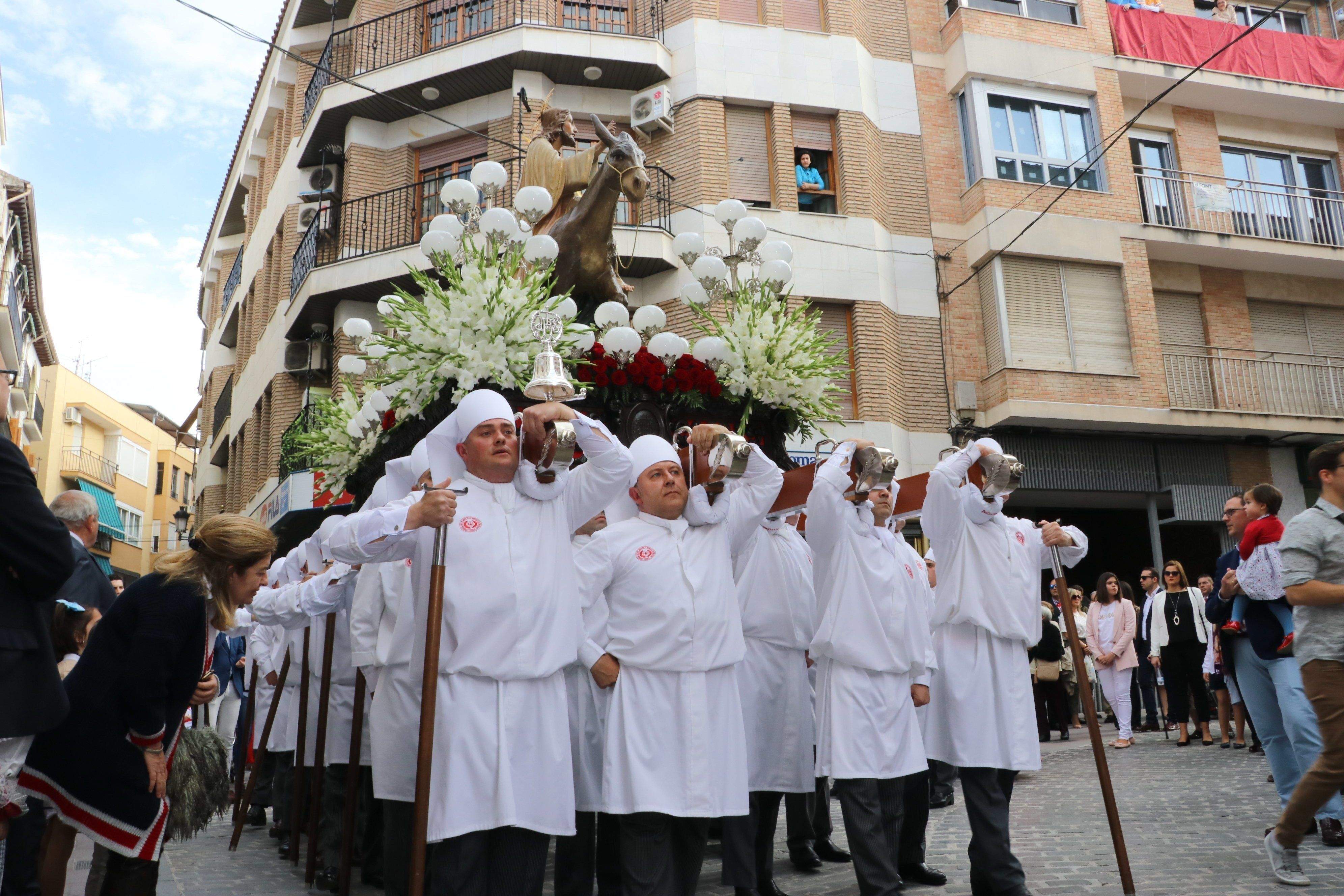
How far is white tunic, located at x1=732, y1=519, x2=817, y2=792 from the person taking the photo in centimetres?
621

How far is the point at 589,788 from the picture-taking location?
18.5ft

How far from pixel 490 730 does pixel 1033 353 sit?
1543 cm

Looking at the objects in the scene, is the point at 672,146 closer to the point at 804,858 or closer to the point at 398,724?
the point at 804,858

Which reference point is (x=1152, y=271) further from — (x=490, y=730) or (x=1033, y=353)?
(x=490, y=730)

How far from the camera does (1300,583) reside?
18.2ft

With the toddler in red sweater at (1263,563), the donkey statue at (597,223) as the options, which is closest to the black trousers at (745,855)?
the toddler in red sweater at (1263,563)

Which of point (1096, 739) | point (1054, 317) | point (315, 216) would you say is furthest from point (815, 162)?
point (1096, 739)

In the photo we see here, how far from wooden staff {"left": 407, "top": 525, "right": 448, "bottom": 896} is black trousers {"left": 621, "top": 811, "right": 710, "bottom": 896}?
0.92 m

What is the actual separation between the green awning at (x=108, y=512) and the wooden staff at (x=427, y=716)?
139 feet

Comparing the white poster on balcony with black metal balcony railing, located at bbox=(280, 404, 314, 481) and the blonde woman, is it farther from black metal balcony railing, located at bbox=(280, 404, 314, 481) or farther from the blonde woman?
the blonde woman

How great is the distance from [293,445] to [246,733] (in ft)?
11.0

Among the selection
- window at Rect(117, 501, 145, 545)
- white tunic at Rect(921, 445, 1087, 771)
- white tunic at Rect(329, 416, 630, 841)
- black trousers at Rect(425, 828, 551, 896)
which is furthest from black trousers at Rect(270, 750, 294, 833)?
window at Rect(117, 501, 145, 545)

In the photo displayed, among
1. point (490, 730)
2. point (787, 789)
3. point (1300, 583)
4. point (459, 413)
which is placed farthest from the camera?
point (787, 789)

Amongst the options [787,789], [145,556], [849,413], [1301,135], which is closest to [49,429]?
[145,556]
